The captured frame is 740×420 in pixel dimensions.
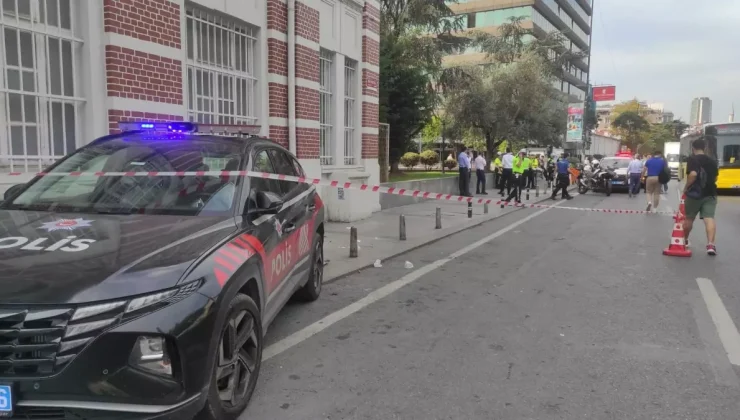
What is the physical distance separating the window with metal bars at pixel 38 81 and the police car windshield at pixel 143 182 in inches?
103

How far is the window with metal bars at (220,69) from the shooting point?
351 inches

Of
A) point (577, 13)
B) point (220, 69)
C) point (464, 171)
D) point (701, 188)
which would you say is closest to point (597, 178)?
point (464, 171)

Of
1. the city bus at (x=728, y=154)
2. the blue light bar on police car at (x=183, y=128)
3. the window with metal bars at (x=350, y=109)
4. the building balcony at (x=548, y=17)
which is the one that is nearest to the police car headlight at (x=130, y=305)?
the blue light bar on police car at (x=183, y=128)

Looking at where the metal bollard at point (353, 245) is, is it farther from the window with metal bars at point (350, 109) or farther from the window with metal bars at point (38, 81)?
the window with metal bars at point (350, 109)

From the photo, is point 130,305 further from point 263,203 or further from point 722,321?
point 722,321

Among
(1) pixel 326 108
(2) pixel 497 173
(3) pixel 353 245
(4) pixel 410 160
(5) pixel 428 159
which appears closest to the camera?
(3) pixel 353 245

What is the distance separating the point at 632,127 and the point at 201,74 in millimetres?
96616

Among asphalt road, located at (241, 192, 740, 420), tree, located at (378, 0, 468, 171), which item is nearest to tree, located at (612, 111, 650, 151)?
tree, located at (378, 0, 468, 171)

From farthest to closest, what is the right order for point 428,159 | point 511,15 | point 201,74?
point 511,15
point 428,159
point 201,74

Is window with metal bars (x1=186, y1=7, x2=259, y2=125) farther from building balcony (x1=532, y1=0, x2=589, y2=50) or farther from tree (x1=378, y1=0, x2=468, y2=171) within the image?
building balcony (x1=532, y1=0, x2=589, y2=50)

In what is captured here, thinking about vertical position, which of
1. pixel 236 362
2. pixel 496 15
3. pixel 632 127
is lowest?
pixel 236 362

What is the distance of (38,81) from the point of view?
652cm

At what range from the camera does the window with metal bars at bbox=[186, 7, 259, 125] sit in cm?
891

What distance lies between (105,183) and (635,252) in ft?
27.2
